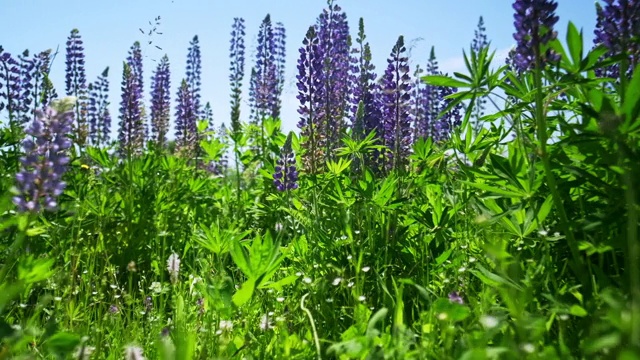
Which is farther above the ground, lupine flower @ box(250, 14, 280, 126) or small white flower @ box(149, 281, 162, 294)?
lupine flower @ box(250, 14, 280, 126)

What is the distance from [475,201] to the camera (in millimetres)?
2441

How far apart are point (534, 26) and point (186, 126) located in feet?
23.1

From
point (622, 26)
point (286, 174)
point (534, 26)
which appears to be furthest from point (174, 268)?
point (622, 26)

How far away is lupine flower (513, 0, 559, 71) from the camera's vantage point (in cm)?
201

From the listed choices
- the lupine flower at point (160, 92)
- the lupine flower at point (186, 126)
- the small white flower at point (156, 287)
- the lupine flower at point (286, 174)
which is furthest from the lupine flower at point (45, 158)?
the lupine flower at point (160, 92)

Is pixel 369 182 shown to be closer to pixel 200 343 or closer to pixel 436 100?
pixel 200 343

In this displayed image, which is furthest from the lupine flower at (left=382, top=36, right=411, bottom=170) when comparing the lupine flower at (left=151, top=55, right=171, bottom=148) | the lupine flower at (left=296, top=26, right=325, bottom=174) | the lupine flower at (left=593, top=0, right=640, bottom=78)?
the lupine flower at (left=151, top=55, right=171, bottom=148)

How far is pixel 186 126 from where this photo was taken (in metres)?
8.52

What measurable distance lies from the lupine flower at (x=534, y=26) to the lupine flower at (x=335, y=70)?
2.96m

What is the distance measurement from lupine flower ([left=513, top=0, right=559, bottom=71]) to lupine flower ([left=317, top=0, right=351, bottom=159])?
2.96 metres

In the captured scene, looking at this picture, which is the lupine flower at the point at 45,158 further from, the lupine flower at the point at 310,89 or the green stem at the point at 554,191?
the lupine flower at the point at 310,89

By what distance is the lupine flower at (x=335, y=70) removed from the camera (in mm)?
5574

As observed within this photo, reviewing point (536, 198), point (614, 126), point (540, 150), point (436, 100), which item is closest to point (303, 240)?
point (536, 198)

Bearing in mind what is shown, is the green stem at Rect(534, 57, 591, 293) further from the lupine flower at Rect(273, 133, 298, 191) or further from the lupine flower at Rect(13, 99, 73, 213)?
the lupine flower at Rect(273, 133, 298, 191)
